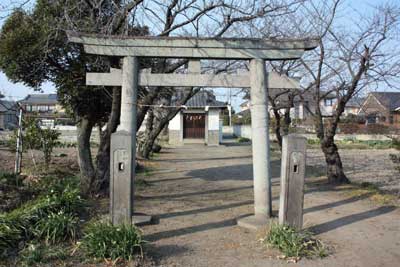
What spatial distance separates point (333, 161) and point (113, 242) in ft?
26.9

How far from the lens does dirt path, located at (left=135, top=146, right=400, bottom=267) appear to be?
509cm

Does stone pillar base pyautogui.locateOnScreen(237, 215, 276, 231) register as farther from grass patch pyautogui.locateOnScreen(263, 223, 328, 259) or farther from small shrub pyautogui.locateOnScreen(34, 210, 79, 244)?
small shrub pyautogui.locateOnScreen(34, 210, 79, 244)

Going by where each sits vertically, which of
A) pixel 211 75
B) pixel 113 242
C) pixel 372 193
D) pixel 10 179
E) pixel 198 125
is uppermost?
pixel 211 75

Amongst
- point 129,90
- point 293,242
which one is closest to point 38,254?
point 129,90

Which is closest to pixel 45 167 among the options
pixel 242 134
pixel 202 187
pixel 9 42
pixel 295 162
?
pixel 9 42

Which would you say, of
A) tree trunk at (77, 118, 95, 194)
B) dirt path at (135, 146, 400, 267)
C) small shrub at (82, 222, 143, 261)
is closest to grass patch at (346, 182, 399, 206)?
dirt path at (135, 146, 400, 267)

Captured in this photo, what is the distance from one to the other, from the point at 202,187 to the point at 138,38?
17.3ft

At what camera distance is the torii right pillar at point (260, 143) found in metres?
6.80

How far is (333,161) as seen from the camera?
11266mm

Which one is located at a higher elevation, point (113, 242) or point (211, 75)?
point (211, 75)

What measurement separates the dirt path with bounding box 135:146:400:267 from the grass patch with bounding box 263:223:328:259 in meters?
0.16

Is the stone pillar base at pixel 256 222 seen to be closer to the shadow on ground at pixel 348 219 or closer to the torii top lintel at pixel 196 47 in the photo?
the shadow on ground at pixel 348 219

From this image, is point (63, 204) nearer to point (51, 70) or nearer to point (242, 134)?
point (51, 70)

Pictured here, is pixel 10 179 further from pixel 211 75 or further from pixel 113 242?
pixel 211 75
